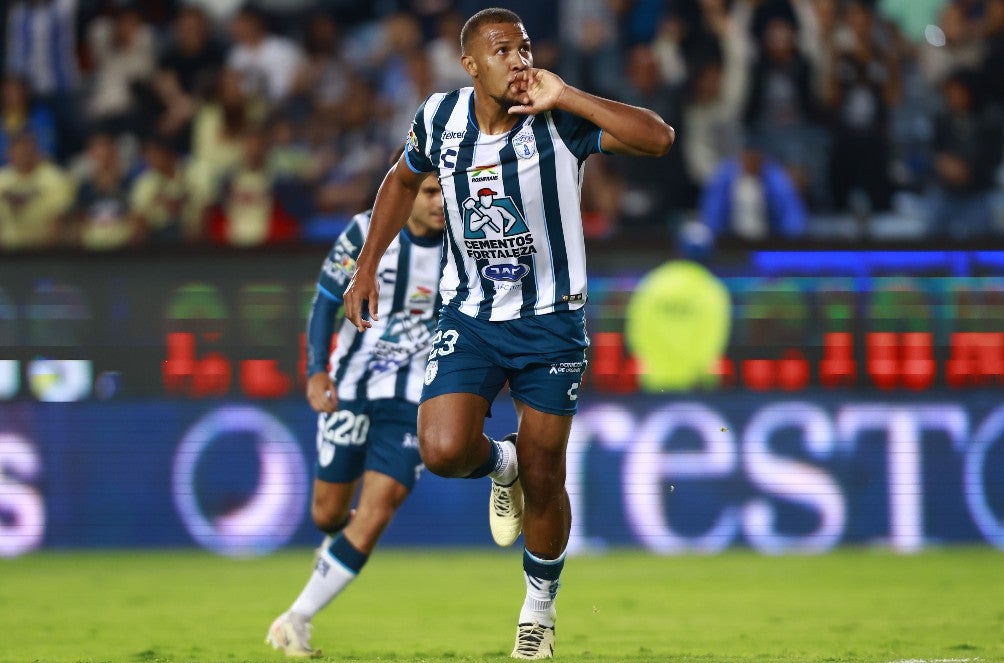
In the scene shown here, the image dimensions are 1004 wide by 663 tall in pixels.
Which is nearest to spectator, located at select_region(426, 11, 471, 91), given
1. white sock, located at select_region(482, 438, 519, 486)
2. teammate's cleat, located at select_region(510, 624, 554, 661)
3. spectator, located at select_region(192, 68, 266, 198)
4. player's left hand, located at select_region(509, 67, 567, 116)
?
spectator, located at select_region(192, 68, 266, 198)

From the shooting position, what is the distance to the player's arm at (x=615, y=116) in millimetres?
5426

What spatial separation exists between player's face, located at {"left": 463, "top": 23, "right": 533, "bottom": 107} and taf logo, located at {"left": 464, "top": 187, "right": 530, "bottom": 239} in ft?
1.20

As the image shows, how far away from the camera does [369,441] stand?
23.2 feet

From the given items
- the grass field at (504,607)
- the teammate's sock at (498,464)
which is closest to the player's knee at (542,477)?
the teammate's sock at (498,464)

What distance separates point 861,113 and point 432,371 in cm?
700

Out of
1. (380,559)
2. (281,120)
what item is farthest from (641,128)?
(281,120)

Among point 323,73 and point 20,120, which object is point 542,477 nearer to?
point 323,73

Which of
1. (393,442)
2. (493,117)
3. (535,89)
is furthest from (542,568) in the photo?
(535,89)

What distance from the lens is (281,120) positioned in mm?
12539

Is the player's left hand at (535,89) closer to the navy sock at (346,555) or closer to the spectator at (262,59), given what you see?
the navy sock at (346,555)

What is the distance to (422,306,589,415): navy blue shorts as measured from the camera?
5.86m

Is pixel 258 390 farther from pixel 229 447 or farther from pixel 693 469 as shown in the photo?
pixel 693 469

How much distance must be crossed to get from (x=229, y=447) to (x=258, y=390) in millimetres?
411

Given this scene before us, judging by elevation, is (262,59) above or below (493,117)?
above
